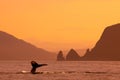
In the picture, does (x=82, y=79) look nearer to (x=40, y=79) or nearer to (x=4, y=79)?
(x=40, y=79)

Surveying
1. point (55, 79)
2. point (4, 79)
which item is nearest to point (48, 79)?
point (55, 79)

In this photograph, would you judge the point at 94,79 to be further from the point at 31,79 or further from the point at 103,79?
the point at 31,79

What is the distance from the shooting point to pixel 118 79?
304 feet

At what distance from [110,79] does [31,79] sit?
1434 centimetres

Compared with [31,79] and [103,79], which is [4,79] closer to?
[31,79]

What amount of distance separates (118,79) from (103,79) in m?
2.66

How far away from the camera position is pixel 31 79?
9000 cm

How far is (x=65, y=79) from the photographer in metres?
92.4

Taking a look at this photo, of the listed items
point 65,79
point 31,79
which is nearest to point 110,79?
point 65,79

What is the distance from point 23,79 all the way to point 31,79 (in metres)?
1.55

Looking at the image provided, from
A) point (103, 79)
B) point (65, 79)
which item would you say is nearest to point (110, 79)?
point (103, 79)

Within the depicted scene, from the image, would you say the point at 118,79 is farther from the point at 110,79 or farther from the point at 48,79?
the point at 48,79

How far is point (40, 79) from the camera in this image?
90.6 m

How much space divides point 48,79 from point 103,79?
9861 mm
